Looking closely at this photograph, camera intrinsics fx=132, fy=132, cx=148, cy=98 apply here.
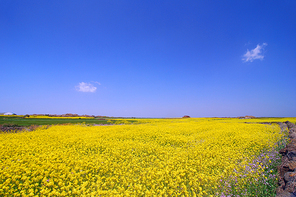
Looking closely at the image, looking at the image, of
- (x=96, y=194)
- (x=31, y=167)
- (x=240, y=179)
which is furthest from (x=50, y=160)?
(x=240, y=179)

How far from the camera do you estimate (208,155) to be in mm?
7391

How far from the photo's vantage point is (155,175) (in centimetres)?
491

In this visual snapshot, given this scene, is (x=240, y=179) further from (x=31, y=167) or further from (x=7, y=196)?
(x=31, y=167)

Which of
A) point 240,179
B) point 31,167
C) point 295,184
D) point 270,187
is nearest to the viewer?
point 295,184

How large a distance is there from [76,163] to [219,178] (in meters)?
6.06

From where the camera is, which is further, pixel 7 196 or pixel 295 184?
pixel 7 196

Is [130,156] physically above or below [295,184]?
below

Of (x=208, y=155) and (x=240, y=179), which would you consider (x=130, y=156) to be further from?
(x=240, y=179)

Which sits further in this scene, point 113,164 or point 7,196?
point 113,164

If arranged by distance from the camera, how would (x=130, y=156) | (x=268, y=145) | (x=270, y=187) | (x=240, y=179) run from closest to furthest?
(x=270, y=187) < (x=240, y=179) < (x=130, y=156) < (x=268, y=145)

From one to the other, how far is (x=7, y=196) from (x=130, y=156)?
458cm

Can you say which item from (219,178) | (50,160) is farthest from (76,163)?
(219,178)

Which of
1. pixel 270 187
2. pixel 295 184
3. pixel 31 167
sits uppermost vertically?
pixel 295 184

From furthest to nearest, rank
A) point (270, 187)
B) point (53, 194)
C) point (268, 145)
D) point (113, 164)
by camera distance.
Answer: point (268, 145)
point (113, 164)
point (270, 187)
point (53, 194)
